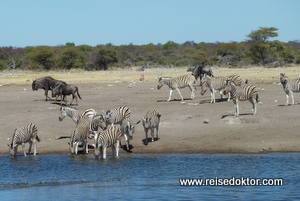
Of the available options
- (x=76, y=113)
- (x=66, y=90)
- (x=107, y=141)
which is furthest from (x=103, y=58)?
(x=107, y=141)

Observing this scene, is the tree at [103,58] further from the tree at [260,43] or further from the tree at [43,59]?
the tree at [260,43]

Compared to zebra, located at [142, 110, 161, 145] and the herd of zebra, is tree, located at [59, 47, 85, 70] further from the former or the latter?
zebra, located at [142, 110, 161, 145]

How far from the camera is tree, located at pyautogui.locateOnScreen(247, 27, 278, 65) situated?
50812 millimetres

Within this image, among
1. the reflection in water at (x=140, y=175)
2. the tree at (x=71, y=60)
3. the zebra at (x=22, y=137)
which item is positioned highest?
the tree at (x=71, y=60)

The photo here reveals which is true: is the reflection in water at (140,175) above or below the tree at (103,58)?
below

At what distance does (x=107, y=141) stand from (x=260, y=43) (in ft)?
131

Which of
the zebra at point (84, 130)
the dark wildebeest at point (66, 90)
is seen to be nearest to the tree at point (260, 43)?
the dark wildebeest at point (66, 90)

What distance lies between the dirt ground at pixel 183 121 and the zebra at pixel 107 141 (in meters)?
0.95

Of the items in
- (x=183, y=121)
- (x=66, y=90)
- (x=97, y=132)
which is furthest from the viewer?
(x=66, y=90)

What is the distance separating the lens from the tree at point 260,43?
5081cm

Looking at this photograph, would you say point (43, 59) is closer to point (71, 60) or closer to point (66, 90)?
point (71, 60)

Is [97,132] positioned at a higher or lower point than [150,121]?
lower

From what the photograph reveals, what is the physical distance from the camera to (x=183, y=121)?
18.9 metres

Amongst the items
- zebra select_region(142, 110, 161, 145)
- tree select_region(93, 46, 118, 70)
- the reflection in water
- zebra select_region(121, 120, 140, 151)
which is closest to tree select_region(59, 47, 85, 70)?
tree select_region(93, 46, 118, 70)
